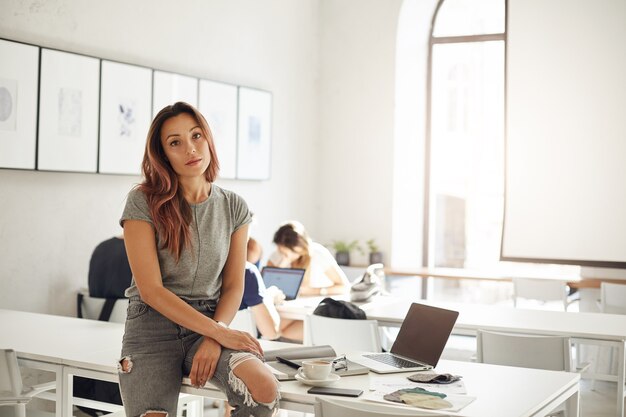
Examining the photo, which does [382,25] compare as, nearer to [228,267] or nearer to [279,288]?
[279,288]

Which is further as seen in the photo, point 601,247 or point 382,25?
point 382,25

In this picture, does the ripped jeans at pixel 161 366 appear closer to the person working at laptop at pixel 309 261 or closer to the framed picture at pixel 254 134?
the person working at laptop at pixel 309 261

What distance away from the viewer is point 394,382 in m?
2.65

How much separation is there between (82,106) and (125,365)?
296cm

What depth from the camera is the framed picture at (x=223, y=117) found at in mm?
6258

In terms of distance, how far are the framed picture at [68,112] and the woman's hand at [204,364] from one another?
106 inches

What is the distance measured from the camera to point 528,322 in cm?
422

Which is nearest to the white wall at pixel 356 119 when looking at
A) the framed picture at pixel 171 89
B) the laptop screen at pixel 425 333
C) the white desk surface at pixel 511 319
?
the framed picture at pixel 171 89

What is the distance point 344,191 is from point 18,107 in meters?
3.65

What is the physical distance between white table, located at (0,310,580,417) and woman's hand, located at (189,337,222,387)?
7 centimetres

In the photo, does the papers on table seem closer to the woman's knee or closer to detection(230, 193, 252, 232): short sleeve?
the woman's knee

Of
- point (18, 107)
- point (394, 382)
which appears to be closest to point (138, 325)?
point (394, 382)

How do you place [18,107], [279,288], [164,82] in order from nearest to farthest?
[18,107]
[279,288]
[164,82]

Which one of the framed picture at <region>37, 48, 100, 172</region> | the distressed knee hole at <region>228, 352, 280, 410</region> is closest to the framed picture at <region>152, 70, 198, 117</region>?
the framed picture at <region>37, 48, 100, 172</region>
